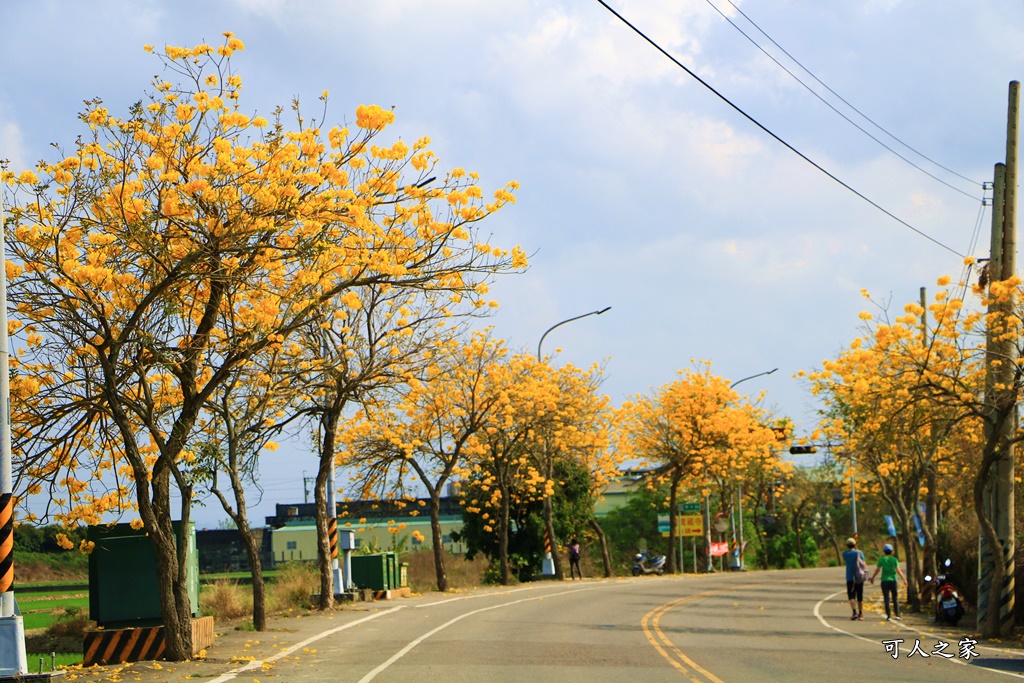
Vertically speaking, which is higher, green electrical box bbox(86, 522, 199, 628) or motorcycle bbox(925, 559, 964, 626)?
green electrical box bbox(86, 522, 199, 628)

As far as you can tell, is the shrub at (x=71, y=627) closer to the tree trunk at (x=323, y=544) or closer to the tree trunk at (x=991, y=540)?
the tree trunk at (x=323, y=544)

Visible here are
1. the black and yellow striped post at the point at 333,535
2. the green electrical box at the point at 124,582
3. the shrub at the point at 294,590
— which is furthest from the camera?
the shrub at the point at 294,590

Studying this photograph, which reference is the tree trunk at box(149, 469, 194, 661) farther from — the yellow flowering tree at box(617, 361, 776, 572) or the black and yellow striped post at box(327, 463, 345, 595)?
the yellow flowering tree at box(617, 361, 776, 572)

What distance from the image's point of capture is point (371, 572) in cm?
3050

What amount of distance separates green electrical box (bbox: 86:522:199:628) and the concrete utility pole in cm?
1436

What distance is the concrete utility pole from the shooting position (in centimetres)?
1945

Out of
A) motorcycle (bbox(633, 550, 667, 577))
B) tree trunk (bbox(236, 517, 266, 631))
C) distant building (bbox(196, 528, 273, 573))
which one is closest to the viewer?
tree trunk (bbox(236, 517, 266, 631))

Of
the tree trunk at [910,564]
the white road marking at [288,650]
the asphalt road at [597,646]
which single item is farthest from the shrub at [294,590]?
the tree trunk at [910,564]

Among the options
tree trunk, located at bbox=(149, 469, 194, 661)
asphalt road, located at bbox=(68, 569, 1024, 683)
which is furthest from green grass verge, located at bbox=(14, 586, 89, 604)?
tree trunk, located at bbox=(149, 469, 194, 661)

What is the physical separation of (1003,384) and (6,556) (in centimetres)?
1601

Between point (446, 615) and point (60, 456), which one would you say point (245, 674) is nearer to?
point (60, 456)

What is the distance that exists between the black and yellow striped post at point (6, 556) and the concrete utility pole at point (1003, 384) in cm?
1575

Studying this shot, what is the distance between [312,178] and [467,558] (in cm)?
3873

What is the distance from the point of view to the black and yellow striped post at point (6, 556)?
1145 cm
